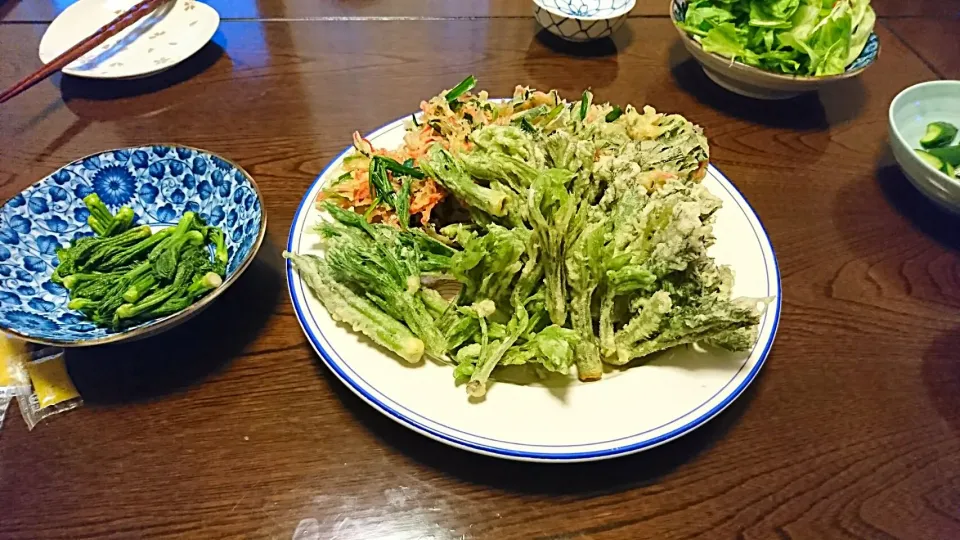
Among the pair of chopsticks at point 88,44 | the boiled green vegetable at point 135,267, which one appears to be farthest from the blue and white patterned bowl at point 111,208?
the pair of chopsticks at point 88,44

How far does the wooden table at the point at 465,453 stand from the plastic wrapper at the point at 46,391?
2 cm

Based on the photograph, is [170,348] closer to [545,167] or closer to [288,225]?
[288,225]

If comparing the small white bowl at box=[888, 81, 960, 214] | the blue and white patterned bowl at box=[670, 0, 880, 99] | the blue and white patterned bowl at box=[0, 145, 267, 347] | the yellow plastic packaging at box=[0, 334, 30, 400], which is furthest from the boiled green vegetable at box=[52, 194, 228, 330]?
the small white bowl at box=[888, 81, 960, 214]

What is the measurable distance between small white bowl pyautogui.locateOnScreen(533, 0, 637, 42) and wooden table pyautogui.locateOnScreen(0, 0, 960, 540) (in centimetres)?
50

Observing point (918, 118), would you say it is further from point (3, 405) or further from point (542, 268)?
point (3, 405)

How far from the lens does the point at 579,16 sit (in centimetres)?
215

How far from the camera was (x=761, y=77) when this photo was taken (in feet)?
5.93

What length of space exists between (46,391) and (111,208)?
0.47 m

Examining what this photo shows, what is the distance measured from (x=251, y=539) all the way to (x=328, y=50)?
5.56 feet

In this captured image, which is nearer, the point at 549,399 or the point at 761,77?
the point at 549,399

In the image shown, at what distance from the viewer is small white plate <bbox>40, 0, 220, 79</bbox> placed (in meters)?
1.97

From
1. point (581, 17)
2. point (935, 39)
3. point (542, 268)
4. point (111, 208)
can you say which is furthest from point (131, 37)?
point (935, 39)

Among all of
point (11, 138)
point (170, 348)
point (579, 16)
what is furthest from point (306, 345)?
point (579, 16)

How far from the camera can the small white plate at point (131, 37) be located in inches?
77.4
